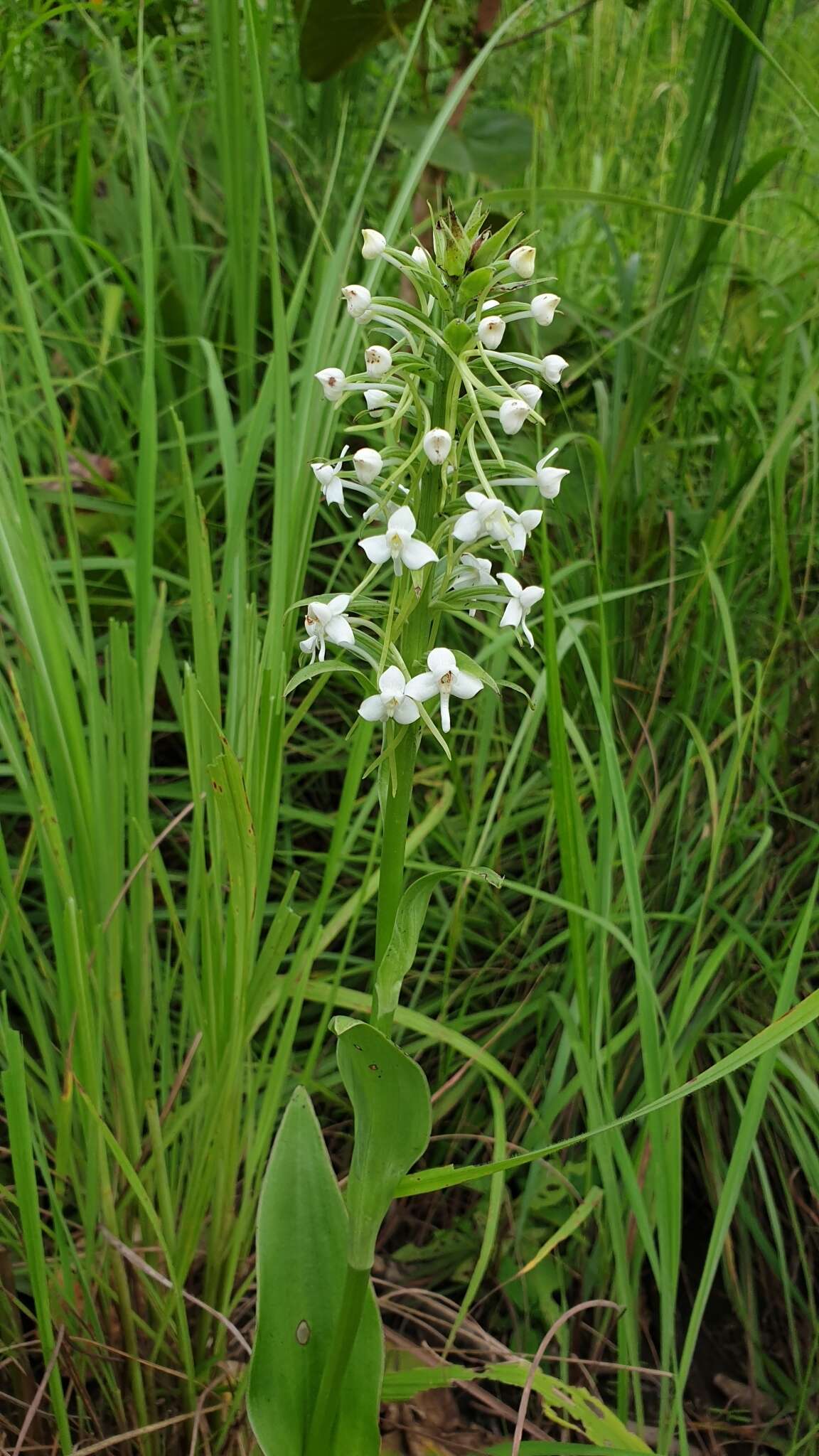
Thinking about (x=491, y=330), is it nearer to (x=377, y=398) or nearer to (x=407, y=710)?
(x=377, y=398)

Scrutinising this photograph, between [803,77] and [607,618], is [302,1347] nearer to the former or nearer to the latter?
[607,618]

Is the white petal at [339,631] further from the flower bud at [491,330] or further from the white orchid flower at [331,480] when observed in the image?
the flower bud at [491,330]

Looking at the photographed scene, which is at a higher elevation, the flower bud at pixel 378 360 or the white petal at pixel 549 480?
the flower bud at pixel 378 360

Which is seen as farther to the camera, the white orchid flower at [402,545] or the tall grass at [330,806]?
the tall grass at [330,806]

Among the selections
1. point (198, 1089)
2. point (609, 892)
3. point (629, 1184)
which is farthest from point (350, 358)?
point (629, 1184)

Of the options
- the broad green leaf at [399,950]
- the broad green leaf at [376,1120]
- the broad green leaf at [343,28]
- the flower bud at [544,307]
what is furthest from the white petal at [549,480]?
the broad green leaf at [343,28]

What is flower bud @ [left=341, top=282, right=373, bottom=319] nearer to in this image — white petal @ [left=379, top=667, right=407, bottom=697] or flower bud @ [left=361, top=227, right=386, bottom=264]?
flower bud @ [left=361, top=227, right=386, bottom=264]

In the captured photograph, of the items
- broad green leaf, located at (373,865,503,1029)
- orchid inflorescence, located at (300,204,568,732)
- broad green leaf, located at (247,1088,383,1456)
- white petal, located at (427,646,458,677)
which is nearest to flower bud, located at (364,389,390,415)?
orchid inflorescence, located at (300,204,568,732)
